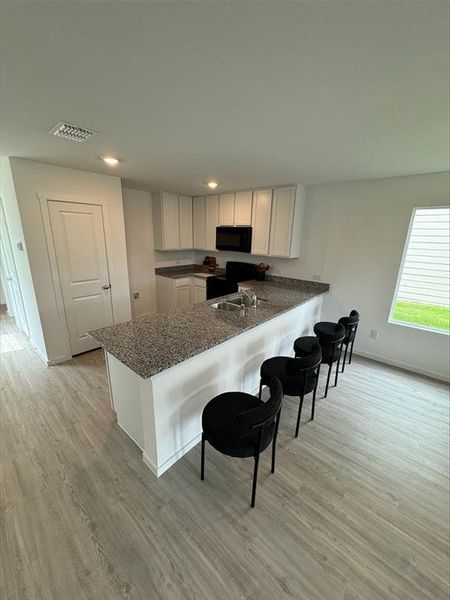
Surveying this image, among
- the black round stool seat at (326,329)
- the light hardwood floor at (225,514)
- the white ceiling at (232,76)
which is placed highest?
the white ceiling at (232,76)

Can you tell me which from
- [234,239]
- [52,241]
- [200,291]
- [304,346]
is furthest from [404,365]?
[52,241]

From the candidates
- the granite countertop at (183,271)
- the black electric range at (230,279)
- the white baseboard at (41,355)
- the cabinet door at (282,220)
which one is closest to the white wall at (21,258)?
the white baseboard at (41,355)

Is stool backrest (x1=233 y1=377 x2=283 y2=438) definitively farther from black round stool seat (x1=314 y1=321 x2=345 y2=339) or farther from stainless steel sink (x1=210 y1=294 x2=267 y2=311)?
black round stool seat (x1=314 y1=321 x2=345 y2=339)

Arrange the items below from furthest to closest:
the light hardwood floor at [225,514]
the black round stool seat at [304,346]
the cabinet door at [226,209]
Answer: the cabinet door at [226,209] → the black round stool seat at [304,346] → the light hardwood floor at [225,514]

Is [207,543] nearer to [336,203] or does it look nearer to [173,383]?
[173,383]

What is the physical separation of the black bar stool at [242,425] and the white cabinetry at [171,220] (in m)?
3.68

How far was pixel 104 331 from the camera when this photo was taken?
194cm

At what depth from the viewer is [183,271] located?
17.5 feet

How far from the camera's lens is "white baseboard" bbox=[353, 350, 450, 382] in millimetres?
3043

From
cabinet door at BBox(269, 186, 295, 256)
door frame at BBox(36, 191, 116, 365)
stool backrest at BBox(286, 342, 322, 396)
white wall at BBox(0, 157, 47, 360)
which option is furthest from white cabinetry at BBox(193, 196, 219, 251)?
stool backrest at BBox(286, 342, 322, 396)

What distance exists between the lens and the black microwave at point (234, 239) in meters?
4.07

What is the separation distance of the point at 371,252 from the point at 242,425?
10.1 ft

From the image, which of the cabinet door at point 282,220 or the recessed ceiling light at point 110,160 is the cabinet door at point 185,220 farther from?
the recessed ceiling light at point 110,160

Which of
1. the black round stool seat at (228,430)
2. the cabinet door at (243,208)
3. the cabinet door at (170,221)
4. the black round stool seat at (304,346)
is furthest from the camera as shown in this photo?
the cabinet door at (170,221)
